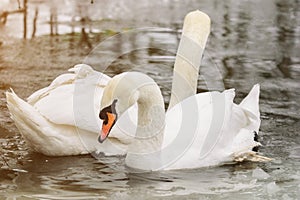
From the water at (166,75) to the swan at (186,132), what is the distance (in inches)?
3.6

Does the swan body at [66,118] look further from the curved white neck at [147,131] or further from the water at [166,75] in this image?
the curved white neck at [147,131]

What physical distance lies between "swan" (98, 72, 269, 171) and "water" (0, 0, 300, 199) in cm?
9

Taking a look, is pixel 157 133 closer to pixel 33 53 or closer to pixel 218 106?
pixel 218 106

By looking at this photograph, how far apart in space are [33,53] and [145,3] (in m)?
3.35

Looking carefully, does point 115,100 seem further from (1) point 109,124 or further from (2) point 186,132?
(2) point 186,132

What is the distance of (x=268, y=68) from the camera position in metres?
8.80

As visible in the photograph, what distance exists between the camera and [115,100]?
5.39 meters

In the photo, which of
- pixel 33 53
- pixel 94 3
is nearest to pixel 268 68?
pixel 33 53

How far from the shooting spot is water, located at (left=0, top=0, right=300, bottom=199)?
219 inches

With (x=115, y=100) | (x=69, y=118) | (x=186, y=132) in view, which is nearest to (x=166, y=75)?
(x=186, y=132)

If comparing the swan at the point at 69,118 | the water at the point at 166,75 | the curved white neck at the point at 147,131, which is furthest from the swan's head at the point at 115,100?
the swan at the point at 69,118

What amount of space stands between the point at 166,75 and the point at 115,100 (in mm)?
3019

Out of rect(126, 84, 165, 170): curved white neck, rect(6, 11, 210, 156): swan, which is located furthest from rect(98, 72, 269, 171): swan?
rect(6, 11, 210, 156): swan

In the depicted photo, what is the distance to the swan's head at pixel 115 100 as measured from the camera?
5.36 metres
